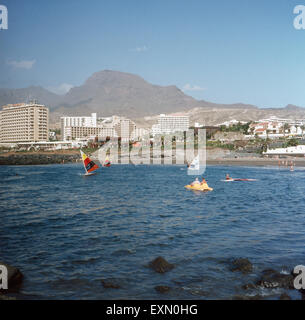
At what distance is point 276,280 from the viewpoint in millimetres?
11625

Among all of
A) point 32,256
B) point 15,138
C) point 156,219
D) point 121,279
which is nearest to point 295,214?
point 156,219

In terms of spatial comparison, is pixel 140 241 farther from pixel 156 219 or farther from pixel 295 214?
pixel 295 214

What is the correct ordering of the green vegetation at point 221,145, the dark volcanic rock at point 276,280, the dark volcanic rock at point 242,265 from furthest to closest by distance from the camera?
the green vegetation at point 221,145 → the dark volcanic rock at point 242,265 → the dark volcanic rock at point 276,280

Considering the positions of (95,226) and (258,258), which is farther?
(95,226)

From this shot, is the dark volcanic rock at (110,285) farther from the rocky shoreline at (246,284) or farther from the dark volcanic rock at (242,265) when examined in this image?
the dark volcanic rock at (242,265)

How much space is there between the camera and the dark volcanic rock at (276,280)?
444 inches

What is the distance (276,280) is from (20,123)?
155606mm

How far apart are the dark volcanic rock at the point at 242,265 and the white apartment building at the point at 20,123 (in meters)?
151

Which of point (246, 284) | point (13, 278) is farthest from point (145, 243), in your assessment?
point (13, 278)

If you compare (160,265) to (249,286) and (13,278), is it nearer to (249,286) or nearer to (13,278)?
(249,286)

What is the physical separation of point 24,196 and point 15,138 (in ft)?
416

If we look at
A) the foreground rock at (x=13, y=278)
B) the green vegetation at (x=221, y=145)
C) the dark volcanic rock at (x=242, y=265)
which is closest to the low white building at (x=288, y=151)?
the green vegetation at (x=221, y=145)

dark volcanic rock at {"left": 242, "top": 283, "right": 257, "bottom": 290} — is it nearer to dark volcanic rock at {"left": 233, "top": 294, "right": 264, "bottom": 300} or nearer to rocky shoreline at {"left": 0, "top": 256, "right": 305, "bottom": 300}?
rocky shoreline at {"left": 0, "top": 256, "right": 305, "bottom": 300}

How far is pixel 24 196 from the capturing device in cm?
3506
